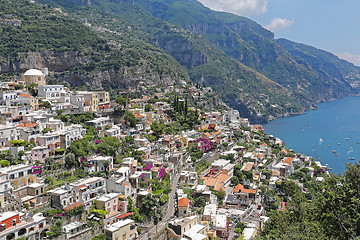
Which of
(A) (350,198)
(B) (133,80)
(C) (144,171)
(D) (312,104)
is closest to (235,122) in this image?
(B) (133,80)

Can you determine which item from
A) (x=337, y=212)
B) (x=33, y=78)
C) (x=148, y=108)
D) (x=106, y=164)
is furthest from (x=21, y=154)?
(x=148, y=108)

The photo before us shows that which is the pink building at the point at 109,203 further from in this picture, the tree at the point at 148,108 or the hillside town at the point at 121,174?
the tree at the point at 148,108

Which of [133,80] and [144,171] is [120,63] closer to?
[133,80]

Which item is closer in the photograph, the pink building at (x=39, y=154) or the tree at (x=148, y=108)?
the pink building at (x=39, y=154)

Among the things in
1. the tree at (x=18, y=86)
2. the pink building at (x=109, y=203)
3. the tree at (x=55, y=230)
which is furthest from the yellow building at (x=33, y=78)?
the tree at (x=55, y=230)

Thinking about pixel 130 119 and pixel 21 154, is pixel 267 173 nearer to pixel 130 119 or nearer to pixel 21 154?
pixel 130 119
